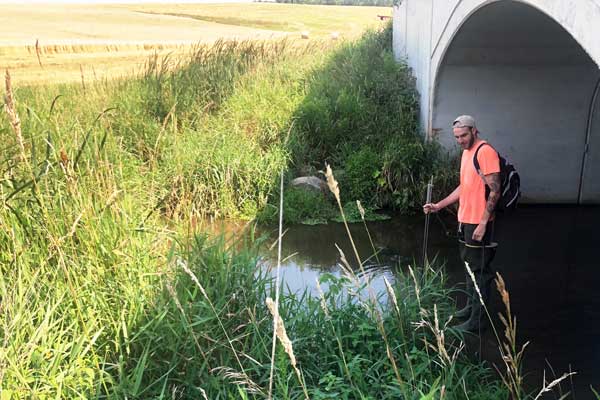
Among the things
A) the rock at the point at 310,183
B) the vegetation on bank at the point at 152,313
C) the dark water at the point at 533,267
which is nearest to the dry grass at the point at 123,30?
the rock at the point at 310,183

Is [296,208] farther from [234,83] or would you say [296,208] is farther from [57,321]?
[57,321]

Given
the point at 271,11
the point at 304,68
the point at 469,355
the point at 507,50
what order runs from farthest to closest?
1. the point at 271,11
2. the point at 304,68
3. the point at 507,50
4. the point at 469,355

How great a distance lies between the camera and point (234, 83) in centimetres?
1058

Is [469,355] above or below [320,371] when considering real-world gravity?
below

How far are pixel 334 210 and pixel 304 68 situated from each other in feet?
16.3

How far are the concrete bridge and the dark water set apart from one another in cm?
59

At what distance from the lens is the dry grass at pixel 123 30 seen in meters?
16.6

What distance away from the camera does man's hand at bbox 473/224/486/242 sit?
4363 millimetres

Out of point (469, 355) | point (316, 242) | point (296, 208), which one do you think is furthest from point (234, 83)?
point (469, 355)

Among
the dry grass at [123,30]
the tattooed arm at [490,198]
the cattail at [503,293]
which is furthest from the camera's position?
the dry grass at [123,30]

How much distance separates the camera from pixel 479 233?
14.4 ft

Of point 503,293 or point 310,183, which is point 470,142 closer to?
point 503,293

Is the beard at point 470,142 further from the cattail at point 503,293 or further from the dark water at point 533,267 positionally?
the cattail at point 503,293

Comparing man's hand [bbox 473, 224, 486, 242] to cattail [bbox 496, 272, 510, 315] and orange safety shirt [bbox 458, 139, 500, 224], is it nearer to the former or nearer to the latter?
orange safety shirt [bbox 458, 139, 500, 224]
